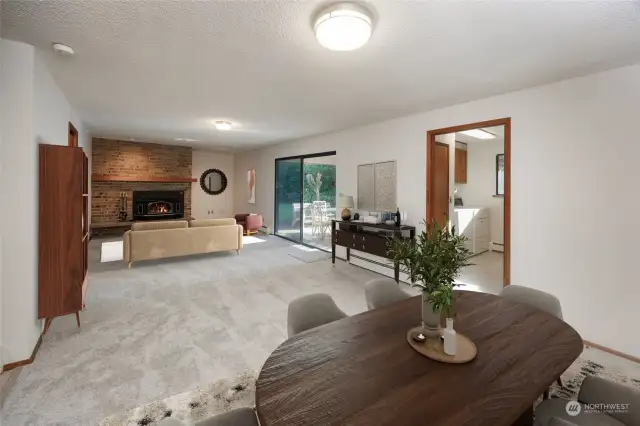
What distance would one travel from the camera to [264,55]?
2.41 metres

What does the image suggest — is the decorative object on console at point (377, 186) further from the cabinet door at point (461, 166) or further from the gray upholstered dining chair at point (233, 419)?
the gray upholstered dining chair at point (233, 419)

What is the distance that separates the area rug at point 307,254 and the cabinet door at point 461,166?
335cm

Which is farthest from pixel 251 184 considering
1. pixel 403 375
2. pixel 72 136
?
pixel 403 375

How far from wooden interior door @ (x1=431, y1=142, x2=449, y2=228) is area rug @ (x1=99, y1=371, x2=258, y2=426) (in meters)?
3.29

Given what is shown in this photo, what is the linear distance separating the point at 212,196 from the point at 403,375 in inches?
367

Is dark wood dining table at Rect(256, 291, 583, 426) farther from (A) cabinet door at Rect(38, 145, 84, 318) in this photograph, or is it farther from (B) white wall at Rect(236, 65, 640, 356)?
(A) cabinet door at Rect(38, 145, 84, 318)

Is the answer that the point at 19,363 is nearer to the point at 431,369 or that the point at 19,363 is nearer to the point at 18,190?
the point at 18,190

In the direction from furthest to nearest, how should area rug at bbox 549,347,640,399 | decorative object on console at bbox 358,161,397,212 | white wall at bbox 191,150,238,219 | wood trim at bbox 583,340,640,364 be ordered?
white wall at bbox 191,150,238,219
decorative object on console at bbox 358,161,397,212
wood trim at bbox 583,340,640,364
area rug at bbox 549,347,640,399

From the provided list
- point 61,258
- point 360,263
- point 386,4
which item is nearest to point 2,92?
point 61,258

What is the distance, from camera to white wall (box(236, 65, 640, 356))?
99.5 inches

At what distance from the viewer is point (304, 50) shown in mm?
2312

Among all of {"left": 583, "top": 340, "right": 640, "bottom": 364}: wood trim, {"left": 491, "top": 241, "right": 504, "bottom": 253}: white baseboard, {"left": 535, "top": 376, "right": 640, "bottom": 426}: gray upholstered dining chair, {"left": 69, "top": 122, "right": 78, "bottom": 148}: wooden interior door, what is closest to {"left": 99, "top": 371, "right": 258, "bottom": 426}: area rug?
{"left": 535, "top": 376, "right": 640, "bottom": 426}: gray upholstered dining chair

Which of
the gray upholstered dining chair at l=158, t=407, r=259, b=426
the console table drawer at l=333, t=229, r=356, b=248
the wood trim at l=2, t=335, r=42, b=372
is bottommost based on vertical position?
the wood trim at l=2, t=335, r=42, b=372

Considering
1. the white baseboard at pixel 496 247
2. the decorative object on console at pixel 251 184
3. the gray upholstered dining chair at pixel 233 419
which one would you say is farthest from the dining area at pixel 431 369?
the decorative object on console at pixel 251 184
